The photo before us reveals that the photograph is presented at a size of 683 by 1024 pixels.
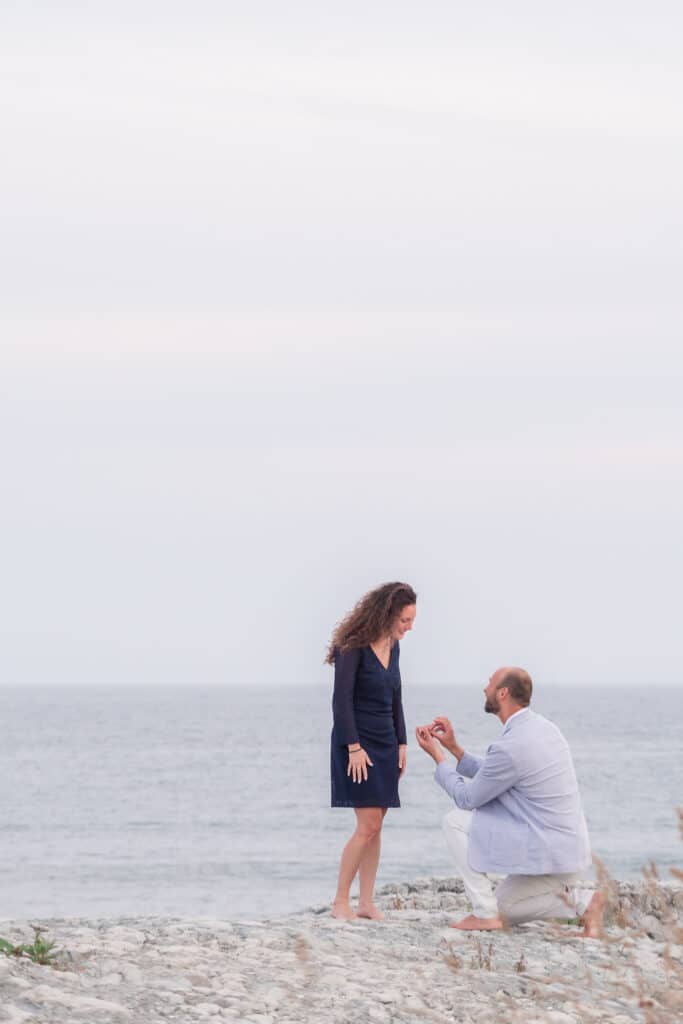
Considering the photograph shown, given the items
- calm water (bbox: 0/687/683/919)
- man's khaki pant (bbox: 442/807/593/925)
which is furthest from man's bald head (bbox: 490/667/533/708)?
calm water (bbox: 0/687/683/919)

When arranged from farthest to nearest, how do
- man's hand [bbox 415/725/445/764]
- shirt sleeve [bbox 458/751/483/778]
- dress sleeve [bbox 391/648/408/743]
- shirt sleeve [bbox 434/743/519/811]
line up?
dress sleeve [bbox 391/648/408/743], shirt sleeve [bbox 458/751/483/778], man's hand [bbox 415/725/445/764], shirt sleeve [bbox 434/743/519/811]

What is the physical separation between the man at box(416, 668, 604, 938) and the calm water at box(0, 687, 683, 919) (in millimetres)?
16010

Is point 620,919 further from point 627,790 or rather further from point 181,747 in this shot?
point 181,747

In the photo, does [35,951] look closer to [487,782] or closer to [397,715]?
[487,782]

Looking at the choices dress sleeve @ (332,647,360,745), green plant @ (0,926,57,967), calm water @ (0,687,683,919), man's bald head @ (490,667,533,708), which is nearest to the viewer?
green plant @ (0,926,57,967)

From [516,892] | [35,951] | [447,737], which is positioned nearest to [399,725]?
[447,737]

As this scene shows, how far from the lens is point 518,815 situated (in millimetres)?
8781

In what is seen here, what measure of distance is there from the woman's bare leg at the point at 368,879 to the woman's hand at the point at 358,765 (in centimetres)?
29

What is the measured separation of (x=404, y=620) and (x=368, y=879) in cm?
176

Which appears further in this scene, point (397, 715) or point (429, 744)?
point (397, 715)

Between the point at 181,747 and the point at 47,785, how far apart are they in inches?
987

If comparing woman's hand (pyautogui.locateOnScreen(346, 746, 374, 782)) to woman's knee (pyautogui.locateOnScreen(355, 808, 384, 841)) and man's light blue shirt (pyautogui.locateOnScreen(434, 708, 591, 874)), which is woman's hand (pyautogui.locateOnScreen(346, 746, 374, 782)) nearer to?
woman's knee (pyautogui.locateOnScreen(355, 808, 384, 841))

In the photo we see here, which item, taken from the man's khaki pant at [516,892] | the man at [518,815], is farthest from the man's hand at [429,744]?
the man's khaki pant at [516,892]

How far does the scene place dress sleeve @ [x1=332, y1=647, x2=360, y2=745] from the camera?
935 cm
